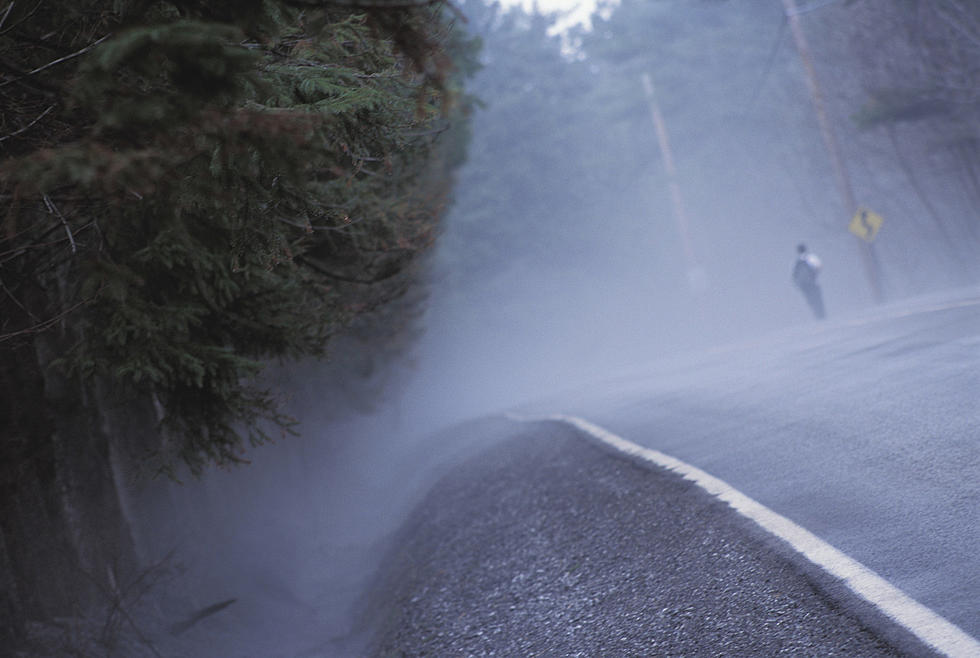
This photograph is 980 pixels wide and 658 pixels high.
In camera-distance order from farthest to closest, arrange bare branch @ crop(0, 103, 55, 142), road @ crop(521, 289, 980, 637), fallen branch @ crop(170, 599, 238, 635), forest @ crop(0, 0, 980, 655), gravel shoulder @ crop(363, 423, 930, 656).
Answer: fallen branch @ crop(170, 599, 238, 635)
road @ crop(521, 289, 980, 637)
gravel shoulder @ crop(363, 423, 930, 656)
bare branch @ crop(0, 103, 55, 142)
forest @ crop(0, 0, 980, 655)

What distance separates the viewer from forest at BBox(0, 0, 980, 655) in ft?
11.0

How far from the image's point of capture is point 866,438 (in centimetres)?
710

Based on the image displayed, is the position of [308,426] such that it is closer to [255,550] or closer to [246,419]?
[255,550]

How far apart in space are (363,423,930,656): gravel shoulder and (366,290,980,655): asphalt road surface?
0.05 ft

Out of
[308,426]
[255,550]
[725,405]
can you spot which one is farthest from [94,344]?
[308,426]

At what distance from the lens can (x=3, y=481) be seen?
6641 millimetres

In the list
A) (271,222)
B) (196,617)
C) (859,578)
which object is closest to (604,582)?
(859,578)

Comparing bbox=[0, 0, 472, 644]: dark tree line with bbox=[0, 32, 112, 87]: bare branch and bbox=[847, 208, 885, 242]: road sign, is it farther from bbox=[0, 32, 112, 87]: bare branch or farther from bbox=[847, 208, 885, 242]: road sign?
bbox=[847, 208, 885, 242]: road sign

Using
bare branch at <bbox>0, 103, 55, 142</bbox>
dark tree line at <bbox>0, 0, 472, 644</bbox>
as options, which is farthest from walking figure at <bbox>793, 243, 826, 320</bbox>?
bare branch at <bbox>0, 103, 55, 142</bbox>

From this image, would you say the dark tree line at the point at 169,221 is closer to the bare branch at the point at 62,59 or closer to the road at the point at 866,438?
the bare branch at the point at 62,59

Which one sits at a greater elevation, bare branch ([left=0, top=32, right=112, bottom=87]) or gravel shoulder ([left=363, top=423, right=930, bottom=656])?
bare branch ([left=0, top=32, right=112, bottom=87])

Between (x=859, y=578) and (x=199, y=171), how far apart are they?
3233mm

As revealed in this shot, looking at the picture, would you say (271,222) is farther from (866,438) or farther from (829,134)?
(829,134)

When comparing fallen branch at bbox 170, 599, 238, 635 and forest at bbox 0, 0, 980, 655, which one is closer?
forest at bbox 0, 0, 980, 655
